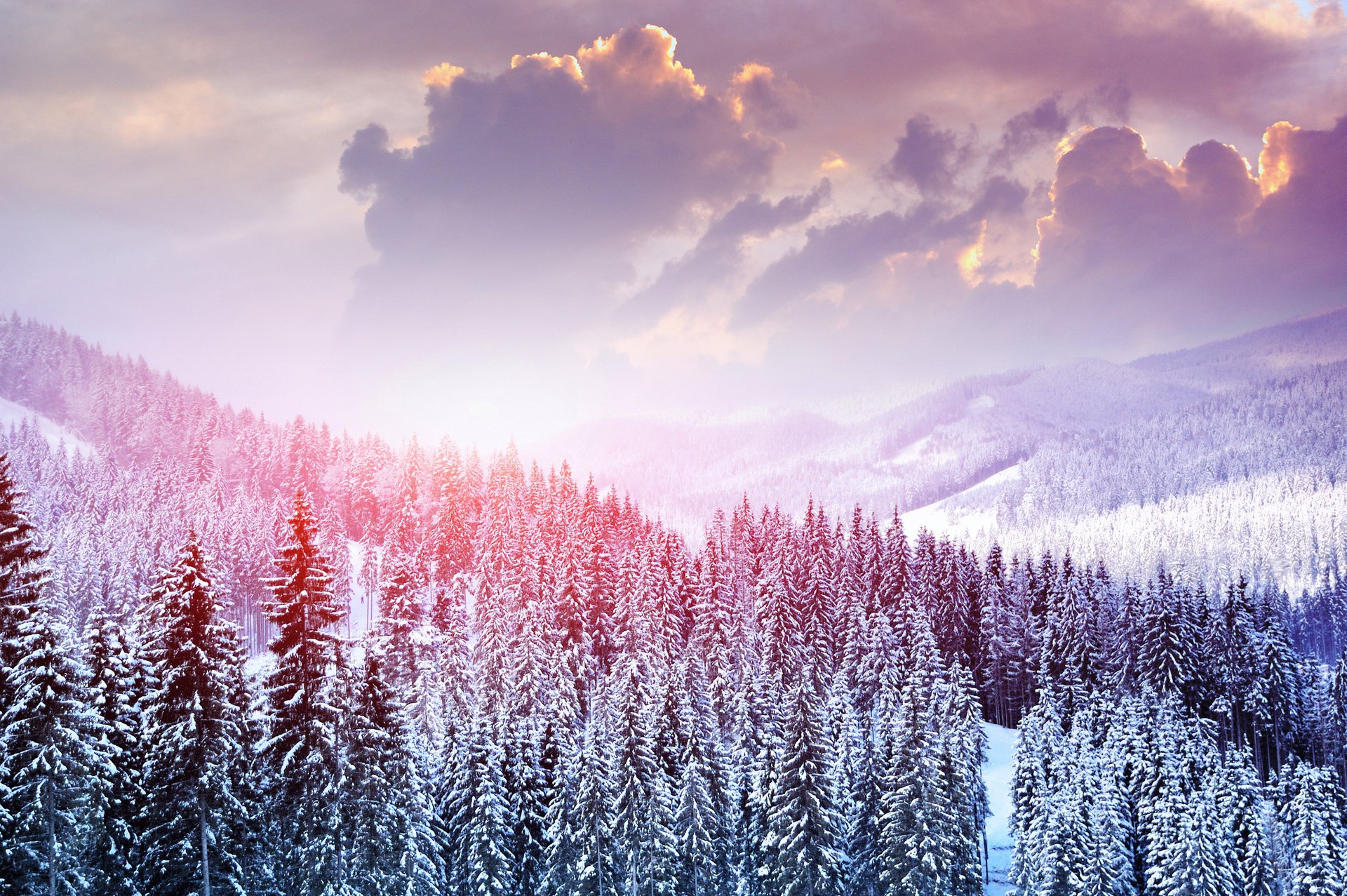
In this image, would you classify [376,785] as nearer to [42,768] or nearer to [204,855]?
[204,855]

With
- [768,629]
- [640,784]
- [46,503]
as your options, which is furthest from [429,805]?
[46,503]

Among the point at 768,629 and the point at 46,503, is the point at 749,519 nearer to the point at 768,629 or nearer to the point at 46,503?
the point at 768,629

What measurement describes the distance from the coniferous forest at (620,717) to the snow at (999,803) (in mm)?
3281

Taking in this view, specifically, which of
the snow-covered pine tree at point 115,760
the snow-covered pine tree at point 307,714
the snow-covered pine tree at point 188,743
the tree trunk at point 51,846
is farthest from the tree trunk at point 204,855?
the tree trunk at point 51,846

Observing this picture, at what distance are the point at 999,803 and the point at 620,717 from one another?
4060 centimetres

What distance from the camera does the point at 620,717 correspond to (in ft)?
135

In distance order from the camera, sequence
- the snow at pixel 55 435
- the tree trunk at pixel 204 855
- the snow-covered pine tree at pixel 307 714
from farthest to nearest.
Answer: the snow at pixel 55 435 < the snow-covered pine tree at pixel 307 714 < the tree trunk at pixel 204 855

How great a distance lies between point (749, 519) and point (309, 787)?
82510 millimetres

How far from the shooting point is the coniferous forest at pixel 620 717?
25.7 meters

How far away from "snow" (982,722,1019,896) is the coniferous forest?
3.28 m

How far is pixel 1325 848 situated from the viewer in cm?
4528

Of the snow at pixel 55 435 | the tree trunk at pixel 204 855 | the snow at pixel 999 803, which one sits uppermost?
the snow at pixel 55 435

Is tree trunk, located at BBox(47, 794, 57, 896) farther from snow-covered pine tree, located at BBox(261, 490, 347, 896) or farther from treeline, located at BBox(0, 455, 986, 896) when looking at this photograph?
snow-covered pine tree, located at BBox(261, 490, 347, 896)

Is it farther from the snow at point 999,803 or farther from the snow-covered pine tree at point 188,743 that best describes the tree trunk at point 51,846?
the snow at point 999,803
